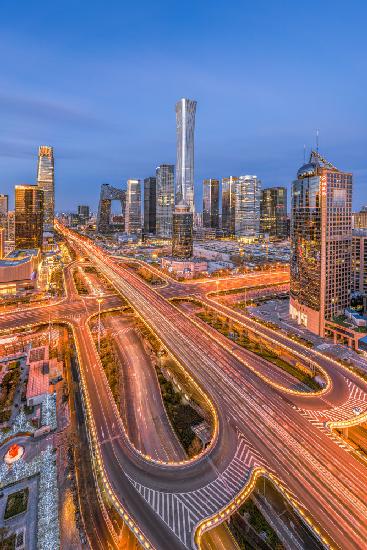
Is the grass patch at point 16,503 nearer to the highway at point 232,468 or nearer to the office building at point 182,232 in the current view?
the highway at point 232,468

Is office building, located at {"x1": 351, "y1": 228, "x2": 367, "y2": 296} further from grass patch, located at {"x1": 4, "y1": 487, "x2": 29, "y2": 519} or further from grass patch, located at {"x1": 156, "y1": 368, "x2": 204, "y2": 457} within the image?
grass patch, located at {"x1": 4, "y1": 487, "x2": 29, "y2": 519}

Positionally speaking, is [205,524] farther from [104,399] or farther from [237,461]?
[104,399]

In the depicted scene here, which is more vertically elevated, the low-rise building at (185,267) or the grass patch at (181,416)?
the low-rise building at (185,267)

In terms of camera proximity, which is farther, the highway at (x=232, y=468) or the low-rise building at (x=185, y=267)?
the low-rise building at (x=185, y=267)

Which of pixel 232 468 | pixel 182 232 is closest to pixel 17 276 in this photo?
pixel 182 232

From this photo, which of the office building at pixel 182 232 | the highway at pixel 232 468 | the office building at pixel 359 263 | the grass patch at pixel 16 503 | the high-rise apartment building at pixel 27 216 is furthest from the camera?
the high-rise apartment building at pixel 27 216

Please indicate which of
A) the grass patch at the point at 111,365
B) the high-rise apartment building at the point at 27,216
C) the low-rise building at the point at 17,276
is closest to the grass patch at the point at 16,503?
the grass patch at the point at 111,365
